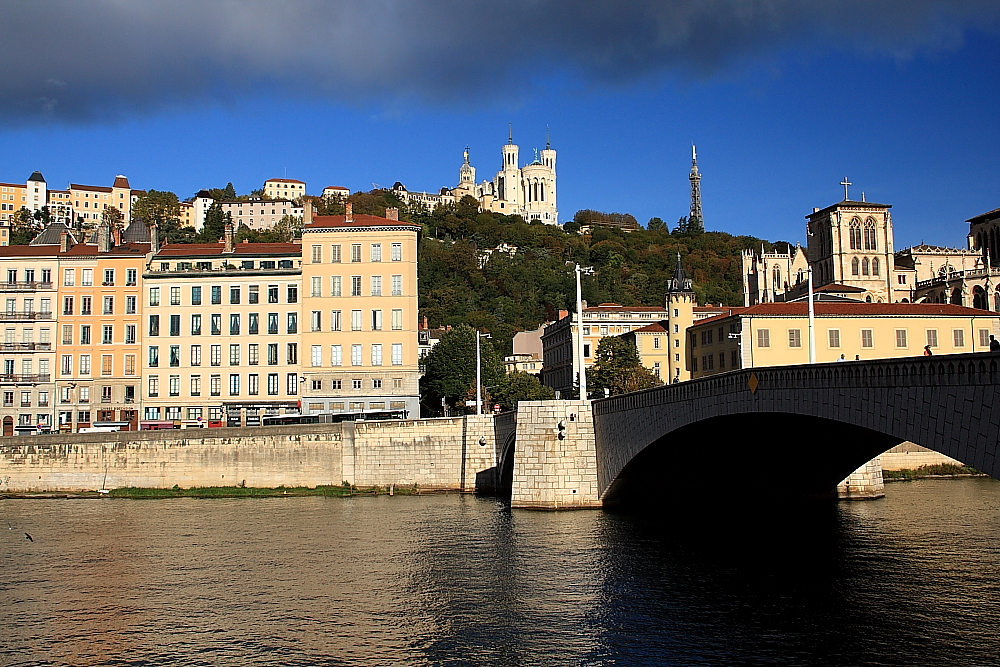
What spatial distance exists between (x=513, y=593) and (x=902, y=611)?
10380 mm

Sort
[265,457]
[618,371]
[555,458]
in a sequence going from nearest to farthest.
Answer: [555,458] → [265,457] → [618,371]

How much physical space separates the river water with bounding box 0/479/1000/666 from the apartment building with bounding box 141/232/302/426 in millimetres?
21259

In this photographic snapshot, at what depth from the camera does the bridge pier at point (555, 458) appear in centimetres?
4434

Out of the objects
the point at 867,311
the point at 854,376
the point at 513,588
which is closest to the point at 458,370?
the point at 867,311

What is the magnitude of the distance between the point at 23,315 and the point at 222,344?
13.9 metres

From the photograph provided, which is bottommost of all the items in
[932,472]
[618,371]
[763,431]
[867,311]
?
[932,472]

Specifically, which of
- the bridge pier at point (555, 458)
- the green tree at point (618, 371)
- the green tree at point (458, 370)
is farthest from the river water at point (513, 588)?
the green tree at point (458, 370)

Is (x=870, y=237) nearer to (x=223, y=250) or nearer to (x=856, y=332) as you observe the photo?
(x=856, y=332)

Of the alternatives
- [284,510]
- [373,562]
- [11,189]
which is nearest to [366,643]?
[373,562]

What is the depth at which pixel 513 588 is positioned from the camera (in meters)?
29.2

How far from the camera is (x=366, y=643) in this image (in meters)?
23.7

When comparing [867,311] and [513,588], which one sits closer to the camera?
[513,588]

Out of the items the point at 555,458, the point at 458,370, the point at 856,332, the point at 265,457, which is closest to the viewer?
the point at 555,458

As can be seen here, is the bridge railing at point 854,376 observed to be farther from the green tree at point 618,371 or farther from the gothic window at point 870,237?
the gothic window at point 870,237
